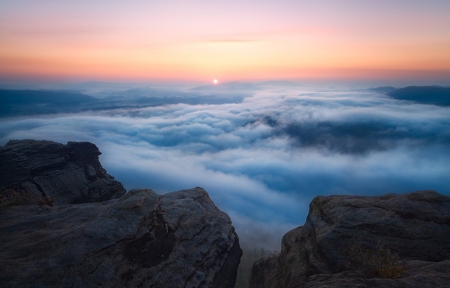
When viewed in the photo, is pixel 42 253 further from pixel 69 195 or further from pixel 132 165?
pixel 132 165

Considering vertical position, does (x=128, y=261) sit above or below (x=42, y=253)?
below

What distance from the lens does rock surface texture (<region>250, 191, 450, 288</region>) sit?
11.6 m

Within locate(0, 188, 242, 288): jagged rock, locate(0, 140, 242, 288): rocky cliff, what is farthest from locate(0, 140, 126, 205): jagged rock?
locate(0, 188, 242, 288): jagged rock

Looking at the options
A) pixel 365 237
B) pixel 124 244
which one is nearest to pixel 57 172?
pixel 124 244

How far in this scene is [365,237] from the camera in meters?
12.8

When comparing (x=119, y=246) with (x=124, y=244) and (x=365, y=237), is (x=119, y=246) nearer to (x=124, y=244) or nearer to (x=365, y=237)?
(x=124, y=244)

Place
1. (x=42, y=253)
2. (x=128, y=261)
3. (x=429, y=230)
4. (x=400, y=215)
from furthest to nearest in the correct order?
1. (x=400, y=215)
2. (x=429, y=230)
3. (x=128, y=261)
4. (x=42, y=253)

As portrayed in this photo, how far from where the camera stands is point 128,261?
11.5 metres

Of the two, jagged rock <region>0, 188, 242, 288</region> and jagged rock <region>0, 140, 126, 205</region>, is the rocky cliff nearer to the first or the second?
jagged rock <region>0, 188, 242, 288</region>

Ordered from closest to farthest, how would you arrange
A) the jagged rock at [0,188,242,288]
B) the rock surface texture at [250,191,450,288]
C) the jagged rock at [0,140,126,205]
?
the jagged rock at [0,188,242,288]
the rock surface texture at [250,191,450,288]
the jagged rock at [0,140,126,205]

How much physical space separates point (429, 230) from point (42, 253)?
626 inches

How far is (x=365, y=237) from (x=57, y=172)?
1507 inches

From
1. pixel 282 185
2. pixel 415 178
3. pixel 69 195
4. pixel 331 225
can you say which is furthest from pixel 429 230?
pixel 415 178

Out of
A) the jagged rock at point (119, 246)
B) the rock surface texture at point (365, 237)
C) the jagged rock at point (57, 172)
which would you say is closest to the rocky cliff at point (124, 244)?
the jagged rock at point (119, 246)
